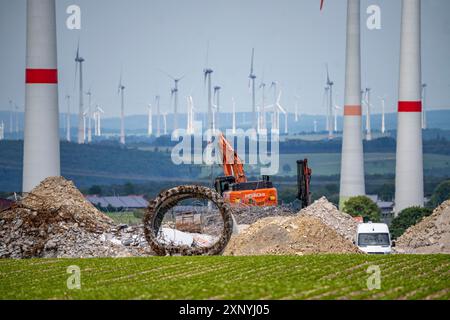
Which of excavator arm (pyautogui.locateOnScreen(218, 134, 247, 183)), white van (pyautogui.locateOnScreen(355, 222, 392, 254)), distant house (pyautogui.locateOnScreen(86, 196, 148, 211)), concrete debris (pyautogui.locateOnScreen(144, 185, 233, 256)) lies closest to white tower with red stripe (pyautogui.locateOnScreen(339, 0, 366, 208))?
excavator arm (pyautogui.locateOnScreen(218, 134, 247, 183))

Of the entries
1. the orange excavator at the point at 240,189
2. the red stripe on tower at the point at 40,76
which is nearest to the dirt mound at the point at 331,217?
the orange excavator at the point at 240,189

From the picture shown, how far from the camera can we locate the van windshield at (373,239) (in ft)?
165

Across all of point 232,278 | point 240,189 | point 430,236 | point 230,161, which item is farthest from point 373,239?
point 232,278

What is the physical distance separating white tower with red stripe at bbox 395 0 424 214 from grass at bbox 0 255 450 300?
4516 centimetres

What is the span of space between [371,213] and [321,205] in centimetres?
4186

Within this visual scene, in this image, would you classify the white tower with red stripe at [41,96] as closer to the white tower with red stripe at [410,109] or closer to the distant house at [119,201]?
the white tower with red stripe at [410,109]

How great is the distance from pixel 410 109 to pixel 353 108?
39.9 ft

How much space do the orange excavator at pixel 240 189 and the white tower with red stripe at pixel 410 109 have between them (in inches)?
672

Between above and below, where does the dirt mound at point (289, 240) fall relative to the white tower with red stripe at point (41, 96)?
below

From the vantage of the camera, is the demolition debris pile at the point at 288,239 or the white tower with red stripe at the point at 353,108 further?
the white tower with red stripe at the point at 353,108

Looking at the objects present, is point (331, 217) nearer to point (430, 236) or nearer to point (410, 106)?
point (430, 236)

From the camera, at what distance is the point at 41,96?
6219 centimetres

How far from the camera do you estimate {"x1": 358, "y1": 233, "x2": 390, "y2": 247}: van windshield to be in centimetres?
5042

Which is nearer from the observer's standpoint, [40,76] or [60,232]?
[60,232]
